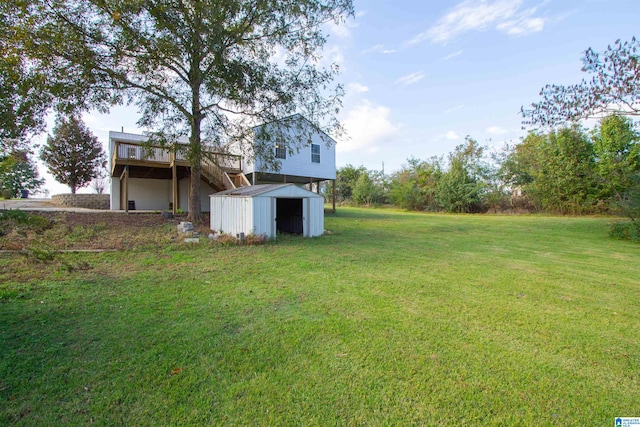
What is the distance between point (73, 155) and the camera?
68.6 ft

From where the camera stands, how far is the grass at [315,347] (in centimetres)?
186

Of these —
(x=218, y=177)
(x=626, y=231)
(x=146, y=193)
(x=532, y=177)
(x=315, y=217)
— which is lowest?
(x=626, y=231)

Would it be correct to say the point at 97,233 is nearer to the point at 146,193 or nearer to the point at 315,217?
the point at 315,217

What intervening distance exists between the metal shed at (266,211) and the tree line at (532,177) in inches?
436

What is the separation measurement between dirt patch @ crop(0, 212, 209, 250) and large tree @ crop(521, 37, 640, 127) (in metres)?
13.0

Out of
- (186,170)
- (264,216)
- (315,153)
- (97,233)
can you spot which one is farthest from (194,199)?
(315,153)

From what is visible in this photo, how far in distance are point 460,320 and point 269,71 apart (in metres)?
9.92

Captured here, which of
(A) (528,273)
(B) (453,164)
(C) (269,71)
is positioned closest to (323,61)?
(C) (269,71)

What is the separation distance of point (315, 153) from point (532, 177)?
18.4 meters

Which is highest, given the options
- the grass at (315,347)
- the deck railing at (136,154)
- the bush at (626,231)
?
the deck railing at (136,154)

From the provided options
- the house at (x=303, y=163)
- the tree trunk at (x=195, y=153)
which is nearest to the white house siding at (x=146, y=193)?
the house at (x=303, y=163)

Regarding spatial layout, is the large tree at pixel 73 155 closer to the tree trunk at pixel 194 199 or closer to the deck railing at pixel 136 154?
the deck railing at pixel 136 154

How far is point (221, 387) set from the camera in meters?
2.05

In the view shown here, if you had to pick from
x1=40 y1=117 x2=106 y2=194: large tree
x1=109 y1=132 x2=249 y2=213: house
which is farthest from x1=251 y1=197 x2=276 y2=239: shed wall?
x1=40 y1=117 x2=106 y2=194: large tree
